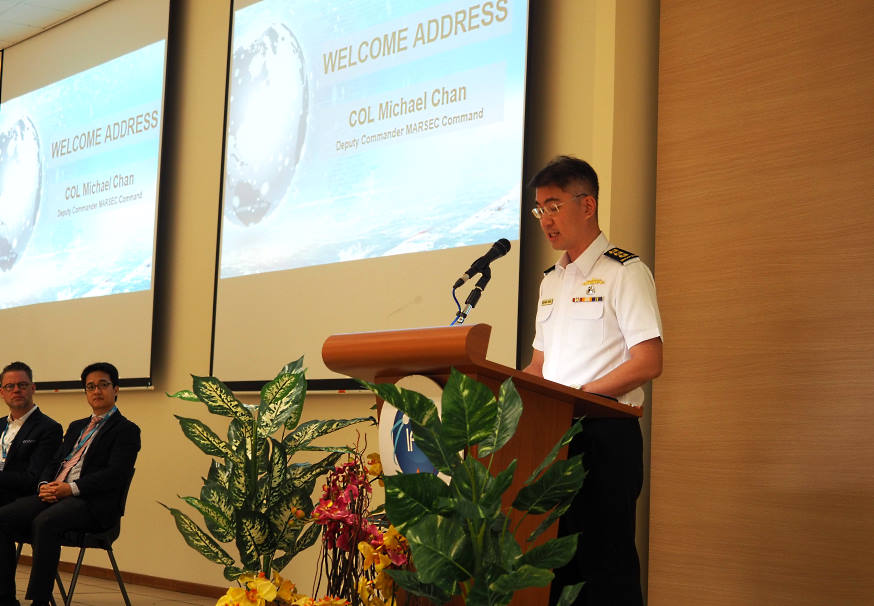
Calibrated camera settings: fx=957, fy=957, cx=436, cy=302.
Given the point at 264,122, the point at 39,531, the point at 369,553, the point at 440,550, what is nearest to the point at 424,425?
the point at 440,550

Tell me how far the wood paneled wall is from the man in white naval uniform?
88 cm

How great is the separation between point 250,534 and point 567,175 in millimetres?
1120

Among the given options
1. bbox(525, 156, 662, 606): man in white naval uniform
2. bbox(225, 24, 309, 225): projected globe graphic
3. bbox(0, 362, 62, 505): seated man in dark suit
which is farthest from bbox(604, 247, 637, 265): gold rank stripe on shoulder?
bbox(0, 362, 62, 505): seated man in dark suit

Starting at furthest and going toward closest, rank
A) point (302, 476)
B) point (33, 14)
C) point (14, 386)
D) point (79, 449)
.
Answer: point (33, 14) < point (14, 386) < point (79, 449) < point (302, 476)

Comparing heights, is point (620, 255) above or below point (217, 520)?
above

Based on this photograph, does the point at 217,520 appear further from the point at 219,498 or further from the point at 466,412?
the point at 466,412

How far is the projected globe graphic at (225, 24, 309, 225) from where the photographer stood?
4.86 metres

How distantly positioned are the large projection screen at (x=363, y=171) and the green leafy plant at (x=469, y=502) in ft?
7.19

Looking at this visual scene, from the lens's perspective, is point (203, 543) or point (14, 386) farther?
point (14, 386)

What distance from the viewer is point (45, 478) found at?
4723mm

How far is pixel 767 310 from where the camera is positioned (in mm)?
3025

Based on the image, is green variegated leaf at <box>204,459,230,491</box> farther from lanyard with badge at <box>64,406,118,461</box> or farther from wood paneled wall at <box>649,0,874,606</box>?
lanyard with badge at <box>64,406,118,461</box>

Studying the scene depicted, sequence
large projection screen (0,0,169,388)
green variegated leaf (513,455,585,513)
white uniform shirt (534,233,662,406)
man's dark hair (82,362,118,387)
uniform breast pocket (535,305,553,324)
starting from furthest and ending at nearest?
large projection screen (0,0,169,388)
man's dark hair (82,362,118,387)
uniform breast pocket (535,305,553,324)
white uniform shirt (534,233,662,406)
green variegated leaf (513,455,585,513)

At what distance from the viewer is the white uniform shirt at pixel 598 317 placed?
2197 millimetres
